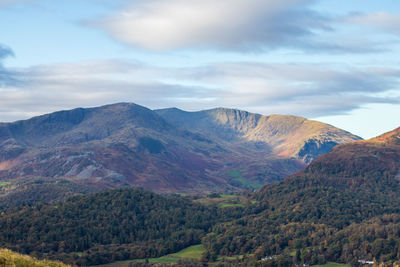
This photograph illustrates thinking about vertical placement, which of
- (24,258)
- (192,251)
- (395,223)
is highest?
(24,258)

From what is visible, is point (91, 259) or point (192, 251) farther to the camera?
point (192, 251)

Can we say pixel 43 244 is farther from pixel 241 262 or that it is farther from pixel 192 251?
pixel 241 262

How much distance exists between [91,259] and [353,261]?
10108cm

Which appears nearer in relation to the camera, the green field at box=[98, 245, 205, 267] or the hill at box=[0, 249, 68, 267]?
the hill at box=[0, 249, 68, 267]

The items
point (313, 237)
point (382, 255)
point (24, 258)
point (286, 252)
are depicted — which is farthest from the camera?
point (313, 237)

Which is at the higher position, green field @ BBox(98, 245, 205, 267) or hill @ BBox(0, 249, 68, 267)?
hill @ BBox(0, 249, 68, 267)

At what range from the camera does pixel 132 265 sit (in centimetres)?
17100

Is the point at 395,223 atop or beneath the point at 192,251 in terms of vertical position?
atop

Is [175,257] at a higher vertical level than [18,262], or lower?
lower

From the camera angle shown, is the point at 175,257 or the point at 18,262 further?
the point at 175,257

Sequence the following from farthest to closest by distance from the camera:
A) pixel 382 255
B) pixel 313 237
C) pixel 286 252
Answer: pixel 313 237 < pixel 286 252 < pixel 382 255

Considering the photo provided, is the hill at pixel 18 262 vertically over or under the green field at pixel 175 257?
over

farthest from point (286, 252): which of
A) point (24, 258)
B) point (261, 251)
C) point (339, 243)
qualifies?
point (24, 258)

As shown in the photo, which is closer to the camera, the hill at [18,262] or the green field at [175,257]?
the hill at [18,262]
